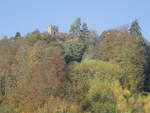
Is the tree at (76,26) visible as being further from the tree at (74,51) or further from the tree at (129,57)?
the tree at (129,57)

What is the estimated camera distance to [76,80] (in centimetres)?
2241

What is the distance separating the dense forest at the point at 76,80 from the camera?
19.2 m

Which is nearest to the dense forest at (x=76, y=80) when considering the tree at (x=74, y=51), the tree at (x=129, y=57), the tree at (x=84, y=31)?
the tree at (x=129, y=57)

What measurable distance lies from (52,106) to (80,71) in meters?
4.81

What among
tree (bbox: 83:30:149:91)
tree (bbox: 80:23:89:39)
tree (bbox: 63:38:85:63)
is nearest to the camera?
tree (bbox: 83:30:149:91)

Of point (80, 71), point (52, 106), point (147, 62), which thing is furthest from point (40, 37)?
point (52, 106)

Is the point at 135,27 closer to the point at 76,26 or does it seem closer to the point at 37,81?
the point at 76,26

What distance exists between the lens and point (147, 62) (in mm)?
25609

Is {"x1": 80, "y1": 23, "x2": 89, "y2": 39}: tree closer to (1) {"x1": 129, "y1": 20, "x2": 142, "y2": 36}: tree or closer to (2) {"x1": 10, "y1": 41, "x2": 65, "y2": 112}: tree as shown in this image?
(1) {"x1": 129, "y1": 20, "x2": 142, "y2": 36}: tree

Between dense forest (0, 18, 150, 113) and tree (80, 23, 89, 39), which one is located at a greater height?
tree (80, 23, 89, 39)

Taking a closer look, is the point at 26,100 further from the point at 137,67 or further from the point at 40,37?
the point at 40,37

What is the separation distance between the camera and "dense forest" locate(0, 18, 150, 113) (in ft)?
63.2

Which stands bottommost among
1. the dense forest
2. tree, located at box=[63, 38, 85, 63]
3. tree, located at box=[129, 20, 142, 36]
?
the dense forest

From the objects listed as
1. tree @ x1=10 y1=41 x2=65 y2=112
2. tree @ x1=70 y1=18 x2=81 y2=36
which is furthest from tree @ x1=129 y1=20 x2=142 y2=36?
tree @ x1=10 y1=41 x2=65 y2=112
